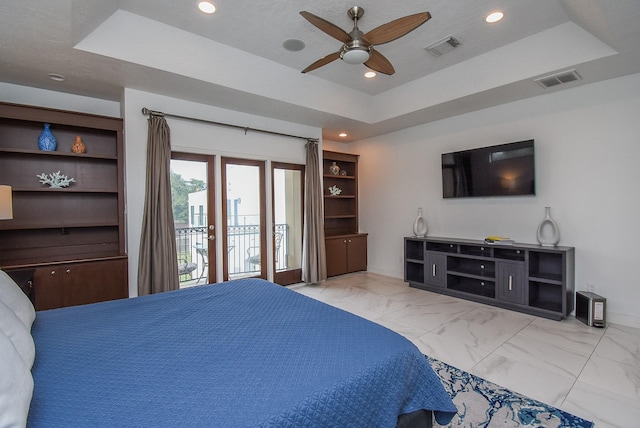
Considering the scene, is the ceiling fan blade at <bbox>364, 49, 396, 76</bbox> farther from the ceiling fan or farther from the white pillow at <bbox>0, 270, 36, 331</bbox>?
the white pillow at <bbox>0, 270, 36, 331</bbox>

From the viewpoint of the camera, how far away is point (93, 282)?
10.6 feet

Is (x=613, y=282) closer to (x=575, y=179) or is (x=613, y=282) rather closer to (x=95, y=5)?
(x=575, y=179)

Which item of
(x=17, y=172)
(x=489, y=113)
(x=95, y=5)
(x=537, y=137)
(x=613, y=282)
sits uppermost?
(x=95, y=5)

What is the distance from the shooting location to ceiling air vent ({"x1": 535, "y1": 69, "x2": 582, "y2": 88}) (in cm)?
320

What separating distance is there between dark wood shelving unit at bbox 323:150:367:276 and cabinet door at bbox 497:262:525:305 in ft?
8.53

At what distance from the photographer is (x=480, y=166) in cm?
429

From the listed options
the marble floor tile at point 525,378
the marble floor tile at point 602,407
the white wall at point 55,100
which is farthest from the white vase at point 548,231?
the white wall at point 55,100

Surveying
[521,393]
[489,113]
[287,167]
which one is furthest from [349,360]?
[489,113]

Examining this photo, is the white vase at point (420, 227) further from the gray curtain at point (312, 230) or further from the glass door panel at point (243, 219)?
the glass door panel at point (243, 219)

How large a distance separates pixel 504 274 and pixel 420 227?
152cm

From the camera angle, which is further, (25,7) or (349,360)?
(25,7)

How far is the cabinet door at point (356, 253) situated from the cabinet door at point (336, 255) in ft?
0.35

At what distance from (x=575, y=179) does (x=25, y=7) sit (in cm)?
550

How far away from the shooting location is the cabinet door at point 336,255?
18.0 ft
